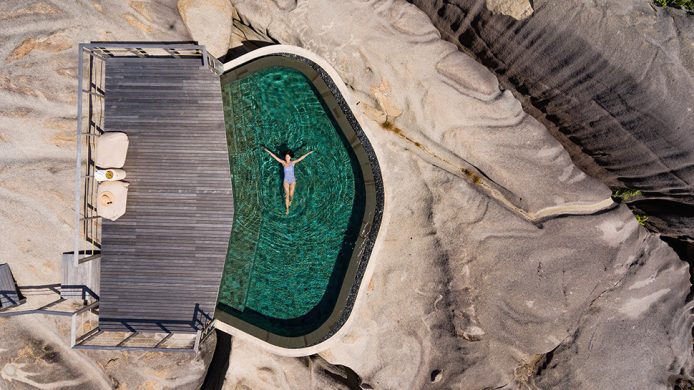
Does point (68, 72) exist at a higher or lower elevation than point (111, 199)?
higher

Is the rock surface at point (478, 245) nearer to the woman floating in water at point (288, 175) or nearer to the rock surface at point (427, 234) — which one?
the rock surface at point (427, 234)

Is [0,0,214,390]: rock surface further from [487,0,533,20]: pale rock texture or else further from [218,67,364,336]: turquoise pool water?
[487,0,533,20]: pale rock texture

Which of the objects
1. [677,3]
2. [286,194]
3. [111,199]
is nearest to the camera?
[677,3]

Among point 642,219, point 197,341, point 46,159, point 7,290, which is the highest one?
point 46,159

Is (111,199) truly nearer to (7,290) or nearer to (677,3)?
(7,290)

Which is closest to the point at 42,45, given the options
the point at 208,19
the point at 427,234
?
the point at 208,19

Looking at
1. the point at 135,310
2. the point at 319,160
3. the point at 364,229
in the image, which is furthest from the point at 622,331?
the point at 135,310

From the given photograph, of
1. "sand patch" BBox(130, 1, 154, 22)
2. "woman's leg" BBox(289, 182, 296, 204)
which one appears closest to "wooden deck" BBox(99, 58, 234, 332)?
"sand patch" BBox(130, 1, 154, 22)

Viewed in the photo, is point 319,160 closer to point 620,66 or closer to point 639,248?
point 620,66
